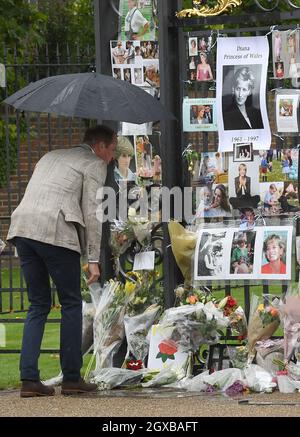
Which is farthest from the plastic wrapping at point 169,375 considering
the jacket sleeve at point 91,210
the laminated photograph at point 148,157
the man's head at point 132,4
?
the man's head at point 132,4

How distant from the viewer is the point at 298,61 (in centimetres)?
777

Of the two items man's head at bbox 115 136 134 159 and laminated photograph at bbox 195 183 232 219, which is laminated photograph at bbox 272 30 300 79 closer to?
laminated photograph at bbox 195 183 232 219

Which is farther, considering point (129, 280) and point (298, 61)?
point (129, 280)

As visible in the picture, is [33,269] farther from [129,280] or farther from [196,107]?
[196,107]

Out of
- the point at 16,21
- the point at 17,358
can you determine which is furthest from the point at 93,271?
the point at 16,21

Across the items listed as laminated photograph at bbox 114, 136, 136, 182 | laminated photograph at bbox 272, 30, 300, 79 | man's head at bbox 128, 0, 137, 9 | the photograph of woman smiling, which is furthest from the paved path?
man's head at bbox 128, 0, 137, 9

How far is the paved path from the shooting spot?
6.86 m

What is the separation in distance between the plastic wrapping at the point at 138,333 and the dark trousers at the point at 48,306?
53 cm

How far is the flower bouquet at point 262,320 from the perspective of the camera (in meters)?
7.75

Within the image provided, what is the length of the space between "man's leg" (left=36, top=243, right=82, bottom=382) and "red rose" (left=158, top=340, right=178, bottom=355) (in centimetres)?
60

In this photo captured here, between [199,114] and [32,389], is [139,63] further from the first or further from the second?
[32,389]

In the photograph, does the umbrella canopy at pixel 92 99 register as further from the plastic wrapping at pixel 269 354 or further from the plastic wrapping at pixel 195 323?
the plastic wrapping at pixel 269 354
